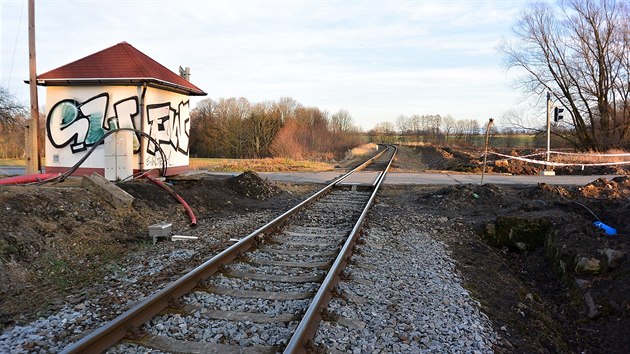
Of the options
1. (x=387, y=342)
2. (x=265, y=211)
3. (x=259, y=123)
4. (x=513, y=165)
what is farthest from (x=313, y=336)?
(x=259, y=123)

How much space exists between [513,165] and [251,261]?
860 inches

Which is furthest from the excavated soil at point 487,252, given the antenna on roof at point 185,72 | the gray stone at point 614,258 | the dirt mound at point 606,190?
the antenna on roof at point 185,72

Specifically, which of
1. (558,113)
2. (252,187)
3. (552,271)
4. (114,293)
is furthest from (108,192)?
(558,113)

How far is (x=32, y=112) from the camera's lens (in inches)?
561

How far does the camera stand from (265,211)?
11500 mm

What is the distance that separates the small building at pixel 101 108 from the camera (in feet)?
49.8

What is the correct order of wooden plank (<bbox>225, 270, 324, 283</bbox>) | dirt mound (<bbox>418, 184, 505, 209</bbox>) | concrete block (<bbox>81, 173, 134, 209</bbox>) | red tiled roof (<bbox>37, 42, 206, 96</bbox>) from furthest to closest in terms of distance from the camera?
red tiled roof (<bbox>37, 42, 206, 96</bbox>) → dirt mound (<bbox>418, 184, 505, 209</bbox>) → concrete block (<bbox>81, 173, 134, 209</bbox>) → wooden plank (<bbox>225, 270, 324, 283</bbox>)

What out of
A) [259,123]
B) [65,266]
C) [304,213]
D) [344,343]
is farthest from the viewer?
[259,123]

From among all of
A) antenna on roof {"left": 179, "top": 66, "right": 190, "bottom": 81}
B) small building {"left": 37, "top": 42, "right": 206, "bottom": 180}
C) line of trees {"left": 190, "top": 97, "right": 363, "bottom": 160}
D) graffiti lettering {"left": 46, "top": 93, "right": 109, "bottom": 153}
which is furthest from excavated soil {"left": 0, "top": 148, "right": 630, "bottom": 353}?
line of trees {"left": 190, "top": 97, "right": 363, "bottom": 160}

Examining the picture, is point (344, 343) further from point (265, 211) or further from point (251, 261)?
point (265, 211)

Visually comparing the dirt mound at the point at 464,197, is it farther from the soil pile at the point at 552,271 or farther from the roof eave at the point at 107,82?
the roof eave at the point at 107,82

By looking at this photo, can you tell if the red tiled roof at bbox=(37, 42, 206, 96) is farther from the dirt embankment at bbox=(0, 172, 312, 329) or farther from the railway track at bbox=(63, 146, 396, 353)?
the railway track at bbox=(63, 146, 396, 353)

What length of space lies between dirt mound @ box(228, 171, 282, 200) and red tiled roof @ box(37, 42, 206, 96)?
4344 mm

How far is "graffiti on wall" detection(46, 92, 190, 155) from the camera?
1520 cm
